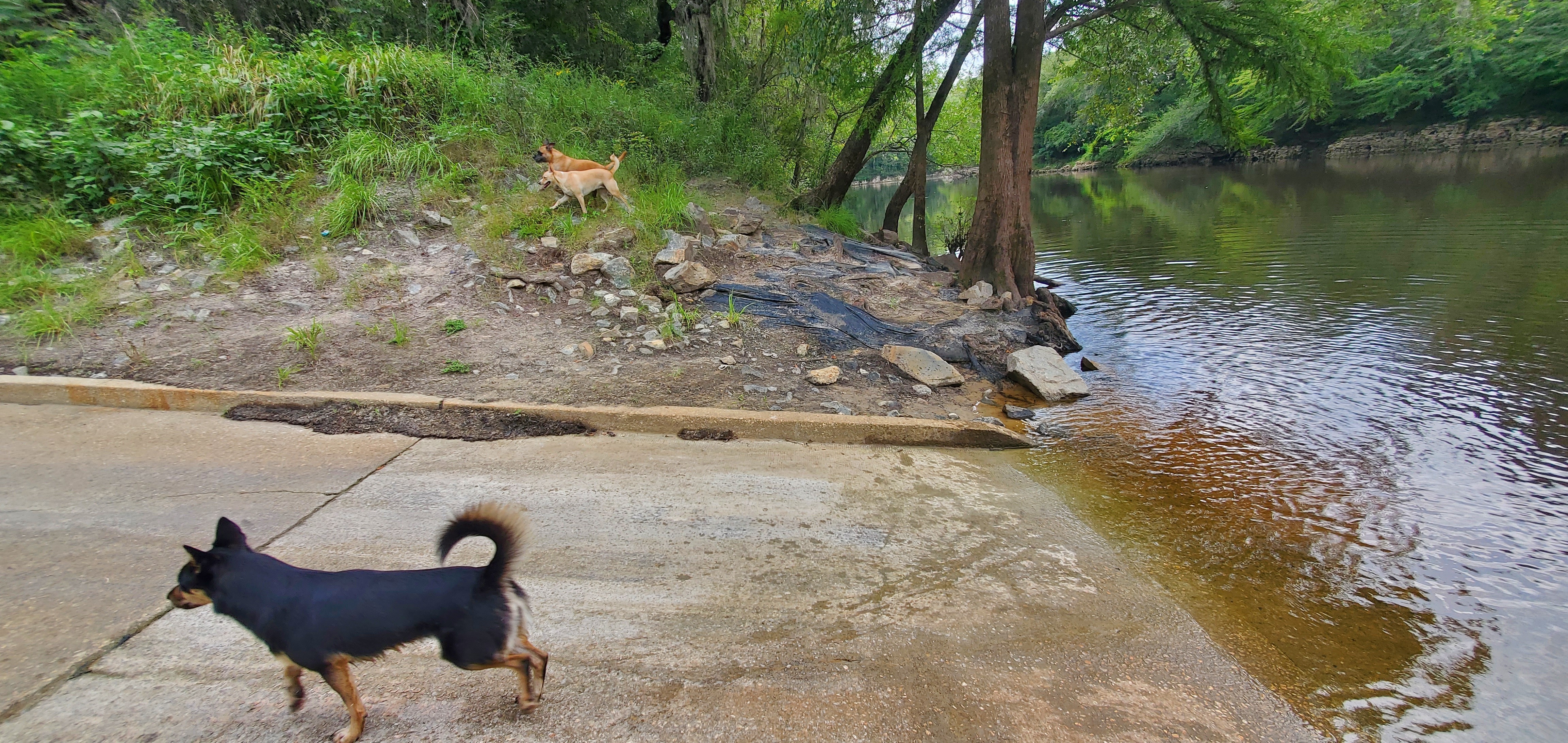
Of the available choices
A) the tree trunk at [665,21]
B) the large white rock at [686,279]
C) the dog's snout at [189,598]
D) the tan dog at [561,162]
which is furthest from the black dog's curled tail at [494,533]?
the tree trunk at [665,21]

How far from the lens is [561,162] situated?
24.0 ft

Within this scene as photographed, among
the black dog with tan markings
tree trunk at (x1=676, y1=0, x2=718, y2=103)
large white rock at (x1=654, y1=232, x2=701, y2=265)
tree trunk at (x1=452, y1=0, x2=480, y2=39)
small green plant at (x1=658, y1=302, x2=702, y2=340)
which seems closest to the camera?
the black dog with tan markings

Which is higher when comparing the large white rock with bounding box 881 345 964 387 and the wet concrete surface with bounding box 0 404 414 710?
the wet concrete surface with bounding box 0 404 414 710

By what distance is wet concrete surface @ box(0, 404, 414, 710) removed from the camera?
2479mm

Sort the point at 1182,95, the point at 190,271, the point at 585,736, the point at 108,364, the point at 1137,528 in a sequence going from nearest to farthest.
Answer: the point at 585,736
the point at 1137,528
the point at 108,364
the point at 190,271
the point at 1182,95

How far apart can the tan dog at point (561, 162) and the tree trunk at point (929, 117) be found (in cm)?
721

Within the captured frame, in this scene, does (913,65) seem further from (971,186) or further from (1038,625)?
(971,186)

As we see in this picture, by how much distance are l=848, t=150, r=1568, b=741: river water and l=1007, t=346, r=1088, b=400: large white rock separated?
263 millimetres

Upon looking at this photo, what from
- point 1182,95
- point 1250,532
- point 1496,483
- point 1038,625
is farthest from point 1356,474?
point 1182,95

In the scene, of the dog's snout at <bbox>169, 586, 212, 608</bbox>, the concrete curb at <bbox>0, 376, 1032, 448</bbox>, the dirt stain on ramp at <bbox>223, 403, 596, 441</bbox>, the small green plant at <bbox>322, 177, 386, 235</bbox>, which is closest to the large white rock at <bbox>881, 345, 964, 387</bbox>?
the concrete curb at <bbox>0, 376, 1032, 448</bbox>

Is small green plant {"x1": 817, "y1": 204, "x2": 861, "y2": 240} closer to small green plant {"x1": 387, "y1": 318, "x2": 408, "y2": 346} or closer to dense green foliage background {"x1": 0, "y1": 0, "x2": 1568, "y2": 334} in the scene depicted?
dense green foliage background {"x1": 0, "y1": 0, "x2": 1568, "y2": 334}

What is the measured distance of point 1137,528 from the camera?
3.88 m

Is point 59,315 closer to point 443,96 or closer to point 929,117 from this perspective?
point 443,96

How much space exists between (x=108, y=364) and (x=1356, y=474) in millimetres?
9372
